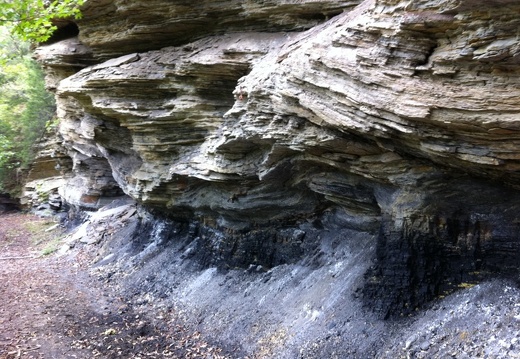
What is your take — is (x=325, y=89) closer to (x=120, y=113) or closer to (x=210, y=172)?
(x=210, y=172)

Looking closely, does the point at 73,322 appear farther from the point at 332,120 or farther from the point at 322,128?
the point at 332,120

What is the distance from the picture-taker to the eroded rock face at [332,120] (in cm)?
560

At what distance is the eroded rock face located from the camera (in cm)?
560

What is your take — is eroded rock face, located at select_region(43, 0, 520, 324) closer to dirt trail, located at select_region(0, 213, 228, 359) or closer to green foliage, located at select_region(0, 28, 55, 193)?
dirt trail, located at select_region(0, 213, 228, 359)

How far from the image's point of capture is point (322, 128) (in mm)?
7965

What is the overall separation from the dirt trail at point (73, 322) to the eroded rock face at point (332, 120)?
298cm

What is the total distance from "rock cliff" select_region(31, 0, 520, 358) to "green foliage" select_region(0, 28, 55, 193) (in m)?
10.7

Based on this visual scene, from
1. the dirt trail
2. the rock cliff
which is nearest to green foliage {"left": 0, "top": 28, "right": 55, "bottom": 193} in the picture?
the rock cliff

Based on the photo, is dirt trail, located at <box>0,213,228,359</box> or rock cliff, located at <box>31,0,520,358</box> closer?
rock cliff, located at <box>31,0,520,358</box>

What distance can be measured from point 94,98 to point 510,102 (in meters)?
12.2

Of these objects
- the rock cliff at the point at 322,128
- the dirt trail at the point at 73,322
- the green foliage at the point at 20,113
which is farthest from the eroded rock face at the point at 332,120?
the green foliage at the point at 20,113

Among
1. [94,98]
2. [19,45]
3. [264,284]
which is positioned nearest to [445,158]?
[264,284]

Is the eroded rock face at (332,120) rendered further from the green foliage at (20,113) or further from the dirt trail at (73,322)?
the green foliage at (20,113)

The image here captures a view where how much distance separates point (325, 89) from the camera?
728cm
